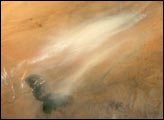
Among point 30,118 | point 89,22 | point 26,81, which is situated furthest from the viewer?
point 89,22

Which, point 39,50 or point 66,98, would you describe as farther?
point 39,50

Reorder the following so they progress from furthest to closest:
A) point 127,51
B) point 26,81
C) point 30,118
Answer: point 127,51 → point 26,81 → point 30,118

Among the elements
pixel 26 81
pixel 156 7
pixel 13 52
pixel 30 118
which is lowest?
pixel 30 118

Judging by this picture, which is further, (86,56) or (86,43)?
(86,43)

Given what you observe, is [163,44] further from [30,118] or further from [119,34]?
[30,118]

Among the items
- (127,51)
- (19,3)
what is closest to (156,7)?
(127,51)

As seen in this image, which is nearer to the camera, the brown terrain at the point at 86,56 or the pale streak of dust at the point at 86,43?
the brown terrain at the point at 86,56

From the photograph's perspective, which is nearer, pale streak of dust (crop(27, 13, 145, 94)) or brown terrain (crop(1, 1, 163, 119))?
brown terrain (crop(1, 1, 163, 119))

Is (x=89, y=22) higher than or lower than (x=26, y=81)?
higher
